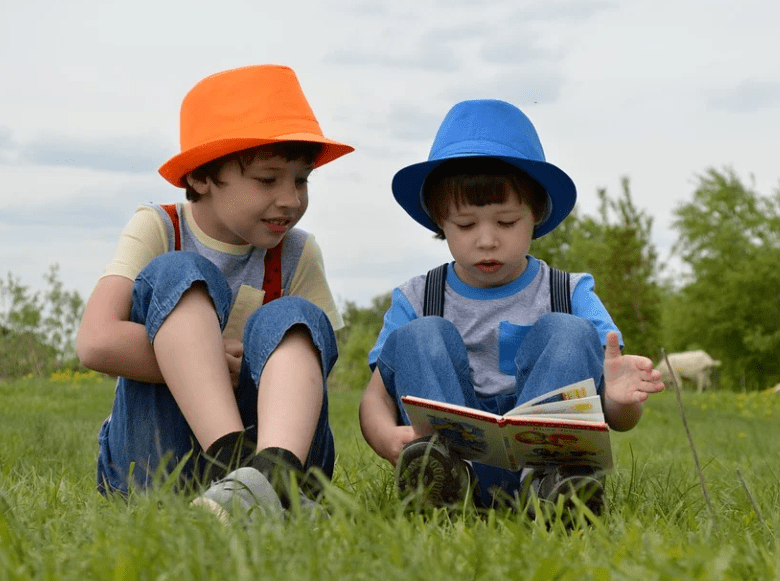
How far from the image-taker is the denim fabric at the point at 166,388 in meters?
2.34

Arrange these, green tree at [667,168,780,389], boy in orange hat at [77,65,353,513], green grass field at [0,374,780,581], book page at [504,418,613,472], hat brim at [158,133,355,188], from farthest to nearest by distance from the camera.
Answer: green tree at [667,168,780,389]
hat brim at [158,133,355,188]
boy in orange hat at [77,65,353,513]
book page at [504,418,613,472]
green grass field at [0,374,780,581]

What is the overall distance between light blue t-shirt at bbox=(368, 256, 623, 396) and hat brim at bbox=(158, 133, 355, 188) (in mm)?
488

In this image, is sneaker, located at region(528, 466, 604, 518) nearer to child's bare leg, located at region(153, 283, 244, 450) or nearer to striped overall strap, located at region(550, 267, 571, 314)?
striped overall strap, located at region(550, 267, 571, 314)

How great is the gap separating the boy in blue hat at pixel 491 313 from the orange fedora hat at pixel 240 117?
0.40m

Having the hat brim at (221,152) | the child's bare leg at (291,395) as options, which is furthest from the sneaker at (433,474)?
the hat brim at (221,152)

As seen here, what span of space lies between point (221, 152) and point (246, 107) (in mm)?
165

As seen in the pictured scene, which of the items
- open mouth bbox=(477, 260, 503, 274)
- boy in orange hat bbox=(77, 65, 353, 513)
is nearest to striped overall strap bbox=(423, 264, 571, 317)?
open mouth bbox=(477, 260, 503, 274)

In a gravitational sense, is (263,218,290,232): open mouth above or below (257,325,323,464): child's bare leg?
above

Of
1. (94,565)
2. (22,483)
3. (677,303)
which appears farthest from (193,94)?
(677,303)

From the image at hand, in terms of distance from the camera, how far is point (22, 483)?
2592 mm

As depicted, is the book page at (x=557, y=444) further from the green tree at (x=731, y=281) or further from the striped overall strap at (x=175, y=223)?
the green tree at (x=731, y=281)

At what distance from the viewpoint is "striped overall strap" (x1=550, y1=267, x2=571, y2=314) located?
112 inches

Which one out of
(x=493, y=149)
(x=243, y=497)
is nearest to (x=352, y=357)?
(x=493, y=149)

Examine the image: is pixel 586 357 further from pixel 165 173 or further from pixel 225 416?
pixel 165 173
